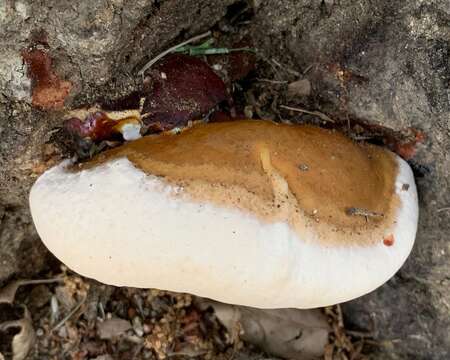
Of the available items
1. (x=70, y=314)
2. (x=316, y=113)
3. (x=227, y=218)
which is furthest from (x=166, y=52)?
(x=70, y=314)

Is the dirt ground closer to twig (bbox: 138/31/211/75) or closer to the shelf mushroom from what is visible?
twig (bbox: 138/31/211/75)

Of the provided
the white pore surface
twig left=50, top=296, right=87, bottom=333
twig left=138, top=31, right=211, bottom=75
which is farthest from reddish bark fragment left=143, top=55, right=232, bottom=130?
twig left=50, top=296, right=87, bottom=333

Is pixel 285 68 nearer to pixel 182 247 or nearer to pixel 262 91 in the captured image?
pixel 262 91

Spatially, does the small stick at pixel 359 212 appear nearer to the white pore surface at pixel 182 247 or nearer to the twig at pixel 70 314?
the white pore surface at pixel 182 247

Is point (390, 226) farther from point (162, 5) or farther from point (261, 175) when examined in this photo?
point (162, 5)

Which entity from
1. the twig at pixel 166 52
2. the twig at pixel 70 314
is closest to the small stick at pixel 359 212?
the twig at pixel 166 52
